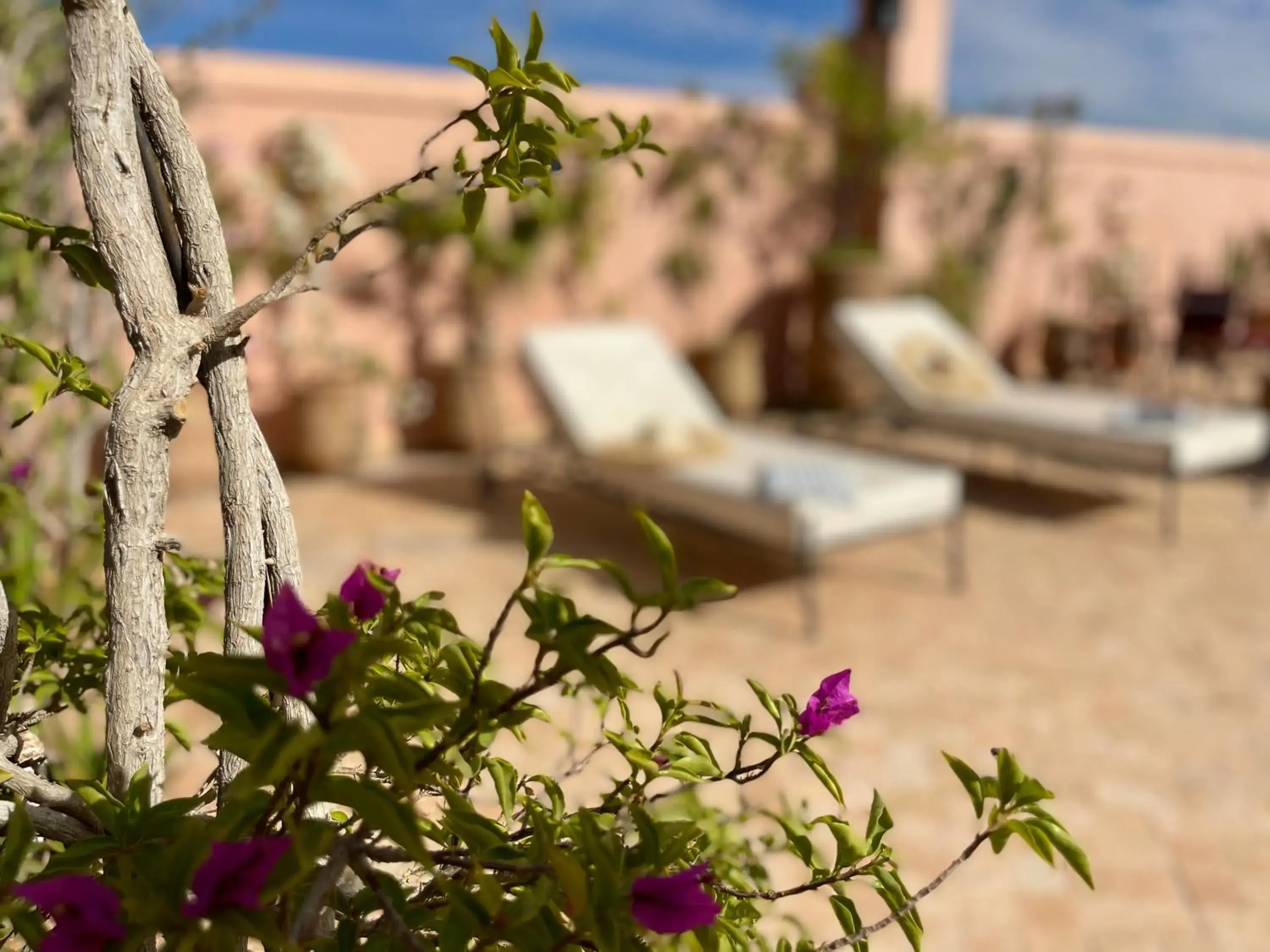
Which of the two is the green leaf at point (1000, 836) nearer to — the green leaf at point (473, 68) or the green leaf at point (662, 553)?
the green leaf at point (662, 553)

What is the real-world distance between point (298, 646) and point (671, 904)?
251 millimetres

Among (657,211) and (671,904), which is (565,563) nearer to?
(671,904)

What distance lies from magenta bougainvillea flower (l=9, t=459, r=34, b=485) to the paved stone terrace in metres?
0.81

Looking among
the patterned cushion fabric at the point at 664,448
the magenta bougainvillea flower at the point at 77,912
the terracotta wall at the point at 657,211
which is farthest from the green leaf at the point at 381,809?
the patterned cushion fabric at the point at 664,448

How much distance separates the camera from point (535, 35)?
67cm

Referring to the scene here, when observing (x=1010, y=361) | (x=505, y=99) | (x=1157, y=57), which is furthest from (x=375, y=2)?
(x=1157, y=57)

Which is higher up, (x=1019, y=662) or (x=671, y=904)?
(x=671, y=904)

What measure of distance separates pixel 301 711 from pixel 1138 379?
31.3 ft

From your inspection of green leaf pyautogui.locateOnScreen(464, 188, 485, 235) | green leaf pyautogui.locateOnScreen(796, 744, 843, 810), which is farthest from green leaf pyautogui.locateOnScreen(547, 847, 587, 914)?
green leaf pyautogui.locateOnScreen(464, 188, 485, 235)

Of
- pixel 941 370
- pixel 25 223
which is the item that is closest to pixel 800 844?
pixel 25 223

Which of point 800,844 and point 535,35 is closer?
point 535,35

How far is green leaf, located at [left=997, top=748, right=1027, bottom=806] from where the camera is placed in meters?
0.67

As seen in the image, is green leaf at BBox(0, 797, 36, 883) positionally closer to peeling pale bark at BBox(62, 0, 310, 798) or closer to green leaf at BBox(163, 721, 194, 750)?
peeling pale bark at BBox(62, 0, 310, 798)

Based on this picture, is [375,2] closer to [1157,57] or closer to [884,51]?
[884,51]
